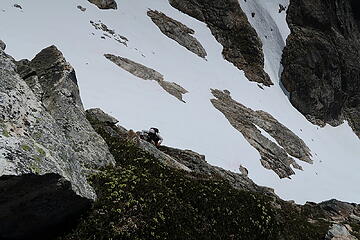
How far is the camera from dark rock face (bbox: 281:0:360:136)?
5844cm

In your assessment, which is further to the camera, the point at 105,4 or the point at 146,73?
the point at 105,4

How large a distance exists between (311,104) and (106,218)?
53.6 metres

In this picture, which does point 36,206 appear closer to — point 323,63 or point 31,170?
point 31,170

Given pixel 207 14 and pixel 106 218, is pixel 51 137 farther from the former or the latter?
pixel 207 14

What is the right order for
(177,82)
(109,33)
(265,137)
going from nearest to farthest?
(265,137), (177,82), (109,33)

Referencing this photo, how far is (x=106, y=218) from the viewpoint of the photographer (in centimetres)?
923

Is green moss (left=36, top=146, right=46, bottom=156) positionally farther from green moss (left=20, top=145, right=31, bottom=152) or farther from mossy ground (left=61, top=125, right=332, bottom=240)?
mossy ground (left=61, top=125, right=332, bottom=240)

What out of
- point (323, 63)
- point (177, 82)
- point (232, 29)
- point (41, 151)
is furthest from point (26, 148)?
point (323, 63)

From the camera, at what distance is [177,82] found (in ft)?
124

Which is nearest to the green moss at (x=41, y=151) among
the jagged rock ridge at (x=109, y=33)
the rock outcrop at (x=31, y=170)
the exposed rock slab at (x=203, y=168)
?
the rock outcrop at (x=31, y=170)

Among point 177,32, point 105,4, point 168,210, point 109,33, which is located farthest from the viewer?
point 177,32

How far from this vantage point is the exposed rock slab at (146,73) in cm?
3447

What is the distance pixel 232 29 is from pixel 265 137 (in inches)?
1056

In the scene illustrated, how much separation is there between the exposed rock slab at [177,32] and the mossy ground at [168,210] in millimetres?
36570
